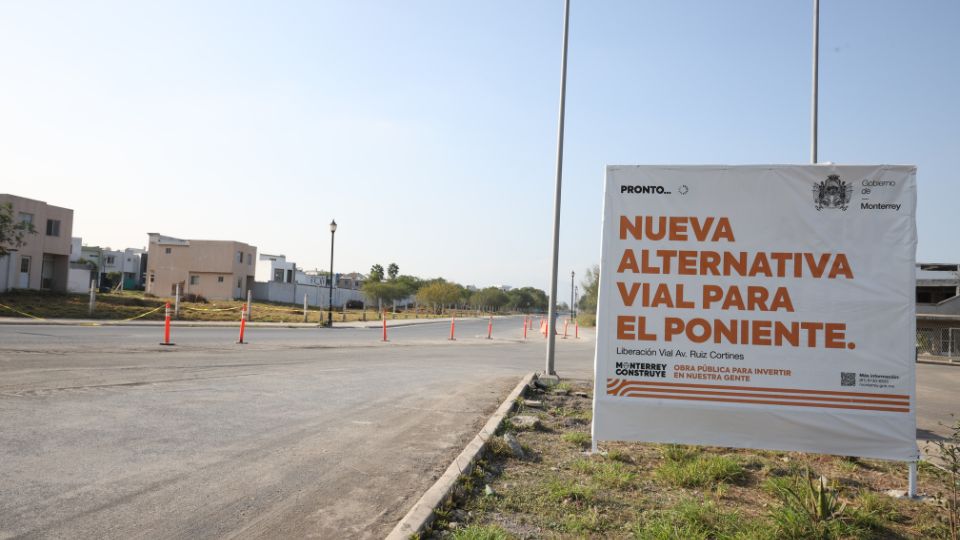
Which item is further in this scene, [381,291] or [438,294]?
[381,291]

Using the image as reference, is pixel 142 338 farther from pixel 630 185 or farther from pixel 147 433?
pixel 630 185

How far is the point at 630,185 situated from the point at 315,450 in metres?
4.18

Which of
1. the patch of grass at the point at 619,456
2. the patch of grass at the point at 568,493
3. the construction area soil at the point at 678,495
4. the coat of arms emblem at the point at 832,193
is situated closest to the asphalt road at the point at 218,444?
the construction area soil at the point at 678,495

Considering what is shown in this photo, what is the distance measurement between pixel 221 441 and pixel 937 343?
3995 centimetres

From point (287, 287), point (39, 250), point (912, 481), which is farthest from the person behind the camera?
point (287, 287)

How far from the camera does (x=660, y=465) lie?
593 centimetres

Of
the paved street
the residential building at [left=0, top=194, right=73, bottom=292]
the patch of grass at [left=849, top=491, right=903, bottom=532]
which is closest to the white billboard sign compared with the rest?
the patch of grass at [left=849, top=491, right=903, bottom=532]

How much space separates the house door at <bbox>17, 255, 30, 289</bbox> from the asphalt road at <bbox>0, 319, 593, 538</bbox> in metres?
44.0

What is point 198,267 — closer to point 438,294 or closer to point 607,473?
point 438,294

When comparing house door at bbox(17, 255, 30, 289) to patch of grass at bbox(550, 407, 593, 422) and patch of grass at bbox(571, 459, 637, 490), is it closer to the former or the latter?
patch of grass at bbox(550, 407, 593, 422)

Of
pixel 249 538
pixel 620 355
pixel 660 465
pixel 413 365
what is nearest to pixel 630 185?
pixel 620 355

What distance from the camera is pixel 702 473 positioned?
17.8ft

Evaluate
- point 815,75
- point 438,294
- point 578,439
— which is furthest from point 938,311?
point 438,294

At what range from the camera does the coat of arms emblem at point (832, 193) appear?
563cm
